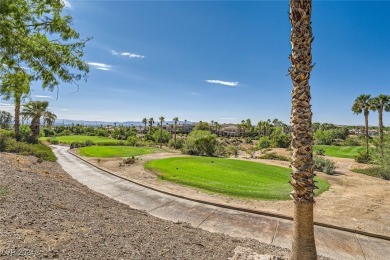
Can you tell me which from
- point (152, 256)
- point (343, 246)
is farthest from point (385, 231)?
point (152, 256)

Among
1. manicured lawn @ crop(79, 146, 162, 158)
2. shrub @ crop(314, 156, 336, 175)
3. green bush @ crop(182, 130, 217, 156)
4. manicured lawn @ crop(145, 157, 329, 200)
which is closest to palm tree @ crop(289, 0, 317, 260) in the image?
manicured lawn @ crop(145, 157, 329, 200)

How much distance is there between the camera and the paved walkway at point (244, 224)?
24.2 ft

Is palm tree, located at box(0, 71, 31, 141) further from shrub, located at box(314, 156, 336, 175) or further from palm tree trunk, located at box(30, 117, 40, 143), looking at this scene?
palm tree trunk, located at box(30, 117, 40, 143)

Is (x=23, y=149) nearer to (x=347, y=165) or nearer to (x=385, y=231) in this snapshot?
(x=385, y=231)

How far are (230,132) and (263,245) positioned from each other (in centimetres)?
11296

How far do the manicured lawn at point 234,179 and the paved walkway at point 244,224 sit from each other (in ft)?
9.16

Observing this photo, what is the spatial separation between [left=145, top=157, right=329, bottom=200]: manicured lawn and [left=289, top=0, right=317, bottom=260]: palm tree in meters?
7.53

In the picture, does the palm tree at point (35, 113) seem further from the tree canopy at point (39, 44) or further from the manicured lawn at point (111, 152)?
the tree canopy at point (39, 44)

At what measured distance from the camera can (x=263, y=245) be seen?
687cm

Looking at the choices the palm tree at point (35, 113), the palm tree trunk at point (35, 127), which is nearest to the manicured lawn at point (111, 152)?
the palm tree trunk at point (35, 127)

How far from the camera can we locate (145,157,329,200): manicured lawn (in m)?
13.2

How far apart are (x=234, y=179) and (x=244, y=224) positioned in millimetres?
7222

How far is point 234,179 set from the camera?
16156 mm

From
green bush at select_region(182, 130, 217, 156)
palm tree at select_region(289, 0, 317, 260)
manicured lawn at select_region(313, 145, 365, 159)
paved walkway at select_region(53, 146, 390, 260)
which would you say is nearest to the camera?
palm tree at select_region(289, 0, 317, 260)
